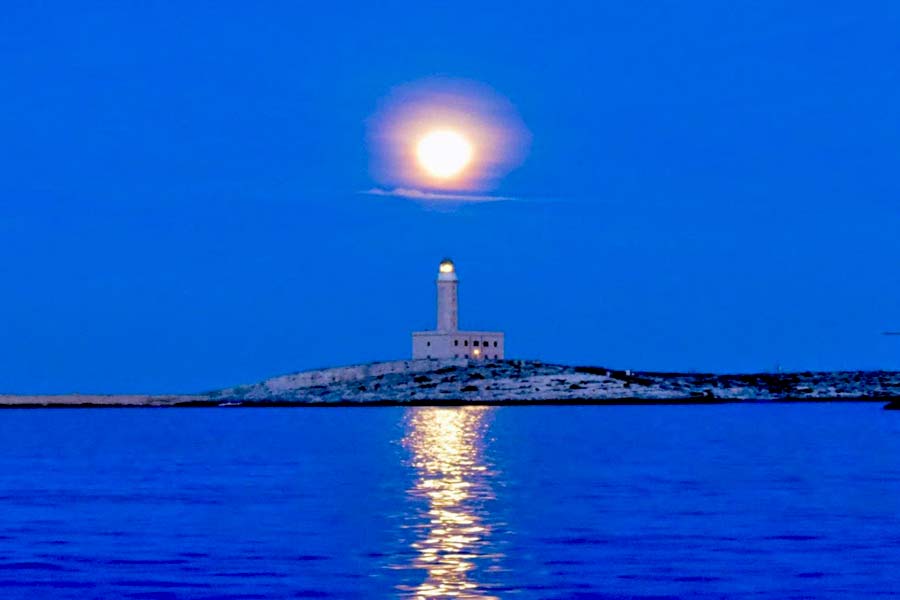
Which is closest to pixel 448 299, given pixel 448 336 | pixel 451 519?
pixel 448 336

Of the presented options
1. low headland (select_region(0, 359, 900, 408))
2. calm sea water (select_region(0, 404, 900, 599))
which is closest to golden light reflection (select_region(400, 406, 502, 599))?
calm sea water (select_region(0, 404, 900, 599))

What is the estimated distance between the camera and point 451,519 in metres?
37.0

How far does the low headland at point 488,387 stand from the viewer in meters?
168

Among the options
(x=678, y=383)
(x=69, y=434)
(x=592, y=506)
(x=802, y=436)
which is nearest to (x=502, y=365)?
(x=678, y=383)

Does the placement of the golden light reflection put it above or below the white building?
below

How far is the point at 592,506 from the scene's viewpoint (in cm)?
4041

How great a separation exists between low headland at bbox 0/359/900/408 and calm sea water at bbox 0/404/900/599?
94512 mm

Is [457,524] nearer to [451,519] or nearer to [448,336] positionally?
[451,519]

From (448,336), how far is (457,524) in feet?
434

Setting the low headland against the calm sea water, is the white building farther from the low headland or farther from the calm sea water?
the calm sea water

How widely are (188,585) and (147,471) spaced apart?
33794 millimetres

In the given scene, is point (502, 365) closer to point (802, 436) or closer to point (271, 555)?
point (802, 436)

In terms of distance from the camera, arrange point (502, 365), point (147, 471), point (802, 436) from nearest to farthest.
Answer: point (147, 471) → point (802, 436) → point (502, 365)

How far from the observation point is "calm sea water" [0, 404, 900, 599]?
86.4 feet
